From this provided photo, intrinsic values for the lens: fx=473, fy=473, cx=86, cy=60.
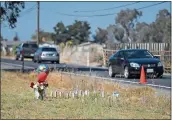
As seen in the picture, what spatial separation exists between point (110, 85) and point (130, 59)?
5.67m

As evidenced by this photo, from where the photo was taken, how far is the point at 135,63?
20672 millimetres

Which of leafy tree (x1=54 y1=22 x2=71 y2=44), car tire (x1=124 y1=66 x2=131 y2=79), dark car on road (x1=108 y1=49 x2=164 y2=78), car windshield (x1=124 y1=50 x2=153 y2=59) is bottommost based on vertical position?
car tire (x1=124 y1=66 x2=131 y2=79)

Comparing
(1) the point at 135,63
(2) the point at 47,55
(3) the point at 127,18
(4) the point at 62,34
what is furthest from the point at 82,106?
(4) the point at 62,34

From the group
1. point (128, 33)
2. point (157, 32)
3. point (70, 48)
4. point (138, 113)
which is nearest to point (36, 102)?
point (138, 113)

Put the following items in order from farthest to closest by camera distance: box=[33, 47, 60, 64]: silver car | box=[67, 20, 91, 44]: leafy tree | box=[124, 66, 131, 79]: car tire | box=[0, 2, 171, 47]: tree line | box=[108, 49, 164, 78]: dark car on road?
box=[67, 20, 91, 44]: leafy tree → box=[0, 2, 171, 47]: tree line → box=[33, 47, 60, 64]: silver car → box=[124, 66, 131, 79]: car tire → box=[108, 49, 164, 78]: dark car on road

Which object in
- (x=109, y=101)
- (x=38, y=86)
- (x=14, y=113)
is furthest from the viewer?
(x=38, y=86)

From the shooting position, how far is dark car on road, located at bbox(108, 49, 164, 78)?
2053cm

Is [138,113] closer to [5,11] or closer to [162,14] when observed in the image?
[5,11]

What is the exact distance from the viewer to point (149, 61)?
20562 mm

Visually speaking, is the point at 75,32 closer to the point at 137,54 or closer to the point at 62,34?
the point at 62,34

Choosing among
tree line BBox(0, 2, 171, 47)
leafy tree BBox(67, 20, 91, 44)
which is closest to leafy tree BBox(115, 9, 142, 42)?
tree line BBox(0, 2, 171, 47)

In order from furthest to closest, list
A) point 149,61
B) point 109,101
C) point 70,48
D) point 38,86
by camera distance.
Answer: point 70,48 < point 149,61 < point 38,86 < point 109,101

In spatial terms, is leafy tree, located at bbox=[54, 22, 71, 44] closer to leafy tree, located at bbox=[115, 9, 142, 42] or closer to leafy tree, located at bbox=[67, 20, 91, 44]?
leafy tree, located at bbox=[67, 20, 91, 44]

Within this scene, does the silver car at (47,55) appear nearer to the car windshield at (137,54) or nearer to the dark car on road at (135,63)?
the dark car on road at (135,63)
